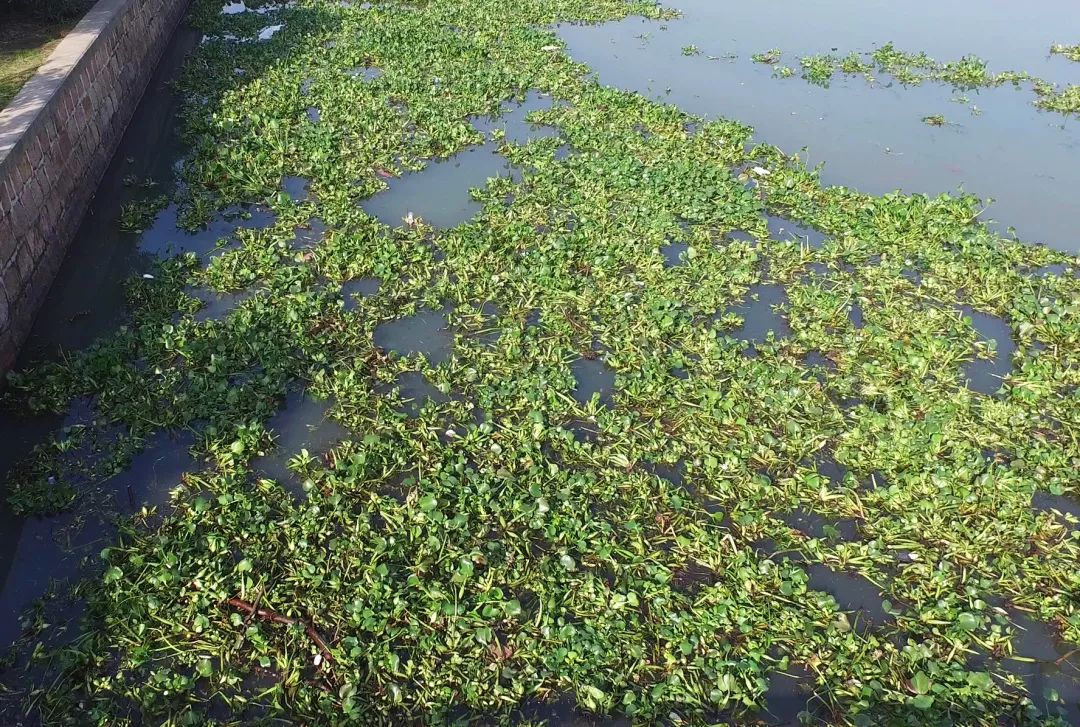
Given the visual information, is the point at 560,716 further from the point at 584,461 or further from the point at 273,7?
the point at 273,7

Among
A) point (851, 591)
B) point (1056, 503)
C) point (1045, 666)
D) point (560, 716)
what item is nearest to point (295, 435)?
point (560, 716)

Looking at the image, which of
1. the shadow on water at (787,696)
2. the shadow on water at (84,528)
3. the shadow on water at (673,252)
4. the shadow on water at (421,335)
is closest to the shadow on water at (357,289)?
the shadow on water at (421,335)

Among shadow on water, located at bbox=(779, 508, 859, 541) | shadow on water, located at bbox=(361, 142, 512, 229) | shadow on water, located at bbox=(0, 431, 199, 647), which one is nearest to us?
shadow on water, located at bbox=(0, 431, 199, 647)

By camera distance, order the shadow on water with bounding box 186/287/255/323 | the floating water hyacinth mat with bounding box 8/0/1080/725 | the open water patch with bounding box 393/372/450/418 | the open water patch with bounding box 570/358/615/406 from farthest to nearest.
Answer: the shadow on water with bounding box 186/287/255/323, the open water patch with bounding box 570/358/615/406, the open water patch with bounding box 393/372/450/418, the floating water hyacinth mat with bounding box 8/0/1080/725

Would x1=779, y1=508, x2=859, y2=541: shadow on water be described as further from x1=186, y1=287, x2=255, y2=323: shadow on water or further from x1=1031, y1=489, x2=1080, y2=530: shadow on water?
x1=186, y1=287, x2=255, y2=323: shadow on water

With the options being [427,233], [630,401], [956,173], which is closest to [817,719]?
[630,401]

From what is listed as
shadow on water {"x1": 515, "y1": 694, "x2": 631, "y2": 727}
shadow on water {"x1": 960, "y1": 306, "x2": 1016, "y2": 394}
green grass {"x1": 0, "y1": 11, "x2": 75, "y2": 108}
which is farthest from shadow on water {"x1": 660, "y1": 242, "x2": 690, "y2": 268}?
green grass {"x1": 0, "y1": 11, "x2": 75, "y2": 108}

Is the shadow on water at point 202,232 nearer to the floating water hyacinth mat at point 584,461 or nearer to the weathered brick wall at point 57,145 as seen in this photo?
the floating water hyacinth mat at point 584,461
